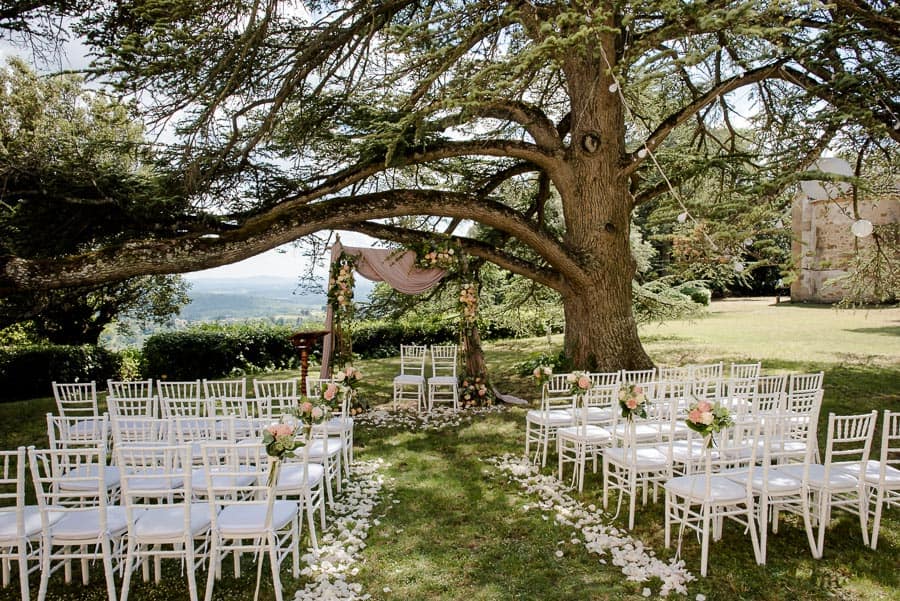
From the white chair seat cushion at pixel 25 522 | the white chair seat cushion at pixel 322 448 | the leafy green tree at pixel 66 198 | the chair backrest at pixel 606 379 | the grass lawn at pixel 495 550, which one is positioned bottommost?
the grass lawn at pixel 495 550

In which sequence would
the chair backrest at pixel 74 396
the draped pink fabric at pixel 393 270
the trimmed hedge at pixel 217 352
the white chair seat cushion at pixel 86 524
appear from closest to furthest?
the white chair seat cushion at pixel 86 524, the chair backrest at pixel 74 396, the draped pink fabric at pixel 393 270, the trimmed hedge at pixel 217 352

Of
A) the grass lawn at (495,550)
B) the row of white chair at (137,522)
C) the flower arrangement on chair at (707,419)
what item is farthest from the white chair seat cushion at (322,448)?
the flower arrangement on chair at (707,419)

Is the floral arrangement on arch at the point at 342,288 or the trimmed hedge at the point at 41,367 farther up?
the floral arrangement on arch at the point at 342,288

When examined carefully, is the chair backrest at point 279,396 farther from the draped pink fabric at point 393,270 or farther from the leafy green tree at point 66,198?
the draped pink fabric at point 393,270

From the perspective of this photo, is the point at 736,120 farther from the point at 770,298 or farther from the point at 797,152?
the point at 770,298

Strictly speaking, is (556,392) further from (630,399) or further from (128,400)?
(128,400)

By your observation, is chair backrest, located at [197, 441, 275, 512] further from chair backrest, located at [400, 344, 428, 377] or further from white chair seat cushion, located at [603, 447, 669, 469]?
chair backrest, located at [400, 344, 428, 377]

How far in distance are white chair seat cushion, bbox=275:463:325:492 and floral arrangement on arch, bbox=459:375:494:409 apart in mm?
4848

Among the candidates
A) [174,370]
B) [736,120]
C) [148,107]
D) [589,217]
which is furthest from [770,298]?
[148,107]

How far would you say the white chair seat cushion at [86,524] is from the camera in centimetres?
339

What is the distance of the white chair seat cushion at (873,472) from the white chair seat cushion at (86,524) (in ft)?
16.2

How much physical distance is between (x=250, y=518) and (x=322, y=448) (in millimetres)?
1571

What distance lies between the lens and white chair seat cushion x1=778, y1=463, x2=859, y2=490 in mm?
4043

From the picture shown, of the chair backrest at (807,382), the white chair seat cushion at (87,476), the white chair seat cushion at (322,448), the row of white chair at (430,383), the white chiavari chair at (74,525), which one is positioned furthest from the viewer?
the row of white chair at (430,383)
